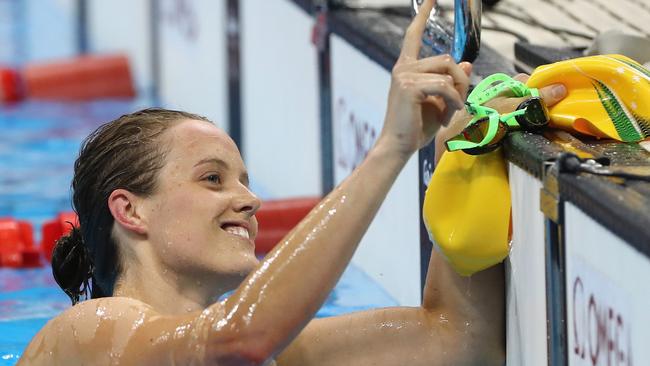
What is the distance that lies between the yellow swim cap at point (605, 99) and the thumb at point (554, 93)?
0.04 feet

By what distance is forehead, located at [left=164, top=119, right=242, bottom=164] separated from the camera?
2.21 meters

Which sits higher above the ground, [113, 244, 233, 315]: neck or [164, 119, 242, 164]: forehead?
[164, 119, 242, 164]: forehead

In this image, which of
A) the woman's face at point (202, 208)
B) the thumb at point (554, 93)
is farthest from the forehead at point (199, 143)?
the thumb at point (554, 93)

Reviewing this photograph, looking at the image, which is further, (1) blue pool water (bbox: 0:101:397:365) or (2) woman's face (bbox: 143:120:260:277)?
(1) blue pool water (bbox: 0:101:397:365)

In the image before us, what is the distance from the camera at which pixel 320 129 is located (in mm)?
4102

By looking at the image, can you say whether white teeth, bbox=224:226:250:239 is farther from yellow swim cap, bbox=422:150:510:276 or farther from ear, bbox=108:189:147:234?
yellow swim cap, bbox=422:150:510:276

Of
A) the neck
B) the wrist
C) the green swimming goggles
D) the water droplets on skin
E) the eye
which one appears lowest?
the water droplets on skin

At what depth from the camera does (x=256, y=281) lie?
1.86 m

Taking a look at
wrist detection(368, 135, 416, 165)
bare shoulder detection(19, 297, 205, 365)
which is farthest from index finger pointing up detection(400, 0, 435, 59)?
bare shoulder detection(19, 297, 205, 365)

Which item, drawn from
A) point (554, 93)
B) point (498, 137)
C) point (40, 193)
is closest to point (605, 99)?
point (554, 93)

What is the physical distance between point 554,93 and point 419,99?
1.57ft

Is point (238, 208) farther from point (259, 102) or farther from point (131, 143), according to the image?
point (259, 102)

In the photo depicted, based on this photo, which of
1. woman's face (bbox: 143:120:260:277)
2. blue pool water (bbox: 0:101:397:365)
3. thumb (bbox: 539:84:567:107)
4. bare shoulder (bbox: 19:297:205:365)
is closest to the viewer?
bare shoulder (bbox: 19:297:205:365)

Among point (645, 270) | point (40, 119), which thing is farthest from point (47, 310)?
point (40, 119)
